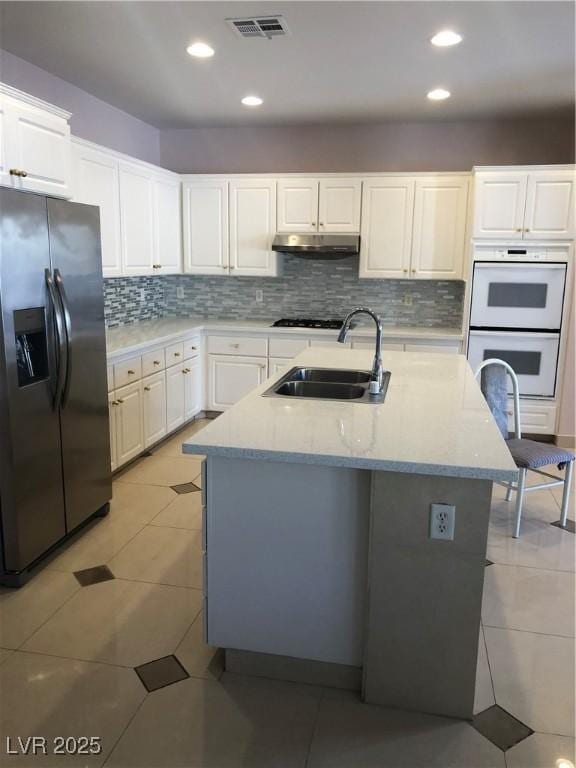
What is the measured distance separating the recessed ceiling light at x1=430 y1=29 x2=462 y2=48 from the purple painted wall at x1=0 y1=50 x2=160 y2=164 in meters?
2.39

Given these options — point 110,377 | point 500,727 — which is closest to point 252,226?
point 110,377

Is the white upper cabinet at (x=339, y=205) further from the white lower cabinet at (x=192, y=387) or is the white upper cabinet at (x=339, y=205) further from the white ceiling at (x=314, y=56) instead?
the white lower cabinet at (x=192, y=387)

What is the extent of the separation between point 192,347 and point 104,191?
147cm

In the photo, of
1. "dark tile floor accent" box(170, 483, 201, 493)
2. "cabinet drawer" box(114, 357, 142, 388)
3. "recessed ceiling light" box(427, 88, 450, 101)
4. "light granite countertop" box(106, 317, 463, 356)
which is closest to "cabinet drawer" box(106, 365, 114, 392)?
"cabinet drawer" box(114, 357, 142, 388)

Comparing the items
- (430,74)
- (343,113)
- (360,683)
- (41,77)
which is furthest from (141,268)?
(360,683)

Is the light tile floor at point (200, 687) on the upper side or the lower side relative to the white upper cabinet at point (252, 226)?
lower

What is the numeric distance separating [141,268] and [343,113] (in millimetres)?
2006

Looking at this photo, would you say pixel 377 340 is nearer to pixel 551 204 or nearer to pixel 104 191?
pixel 104 191

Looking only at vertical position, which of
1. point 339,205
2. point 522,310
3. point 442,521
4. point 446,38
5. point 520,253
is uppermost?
point 446,38

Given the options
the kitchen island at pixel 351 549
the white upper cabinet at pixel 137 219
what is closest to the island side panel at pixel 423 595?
the kitchen island at pixel 351 549

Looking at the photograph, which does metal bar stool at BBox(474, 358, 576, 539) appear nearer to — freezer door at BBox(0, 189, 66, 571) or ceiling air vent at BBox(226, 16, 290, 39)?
ceiling air vent at BBox(226, 16, 290, 39)

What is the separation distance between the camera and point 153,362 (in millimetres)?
4184

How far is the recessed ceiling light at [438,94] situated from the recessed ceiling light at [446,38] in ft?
2.73

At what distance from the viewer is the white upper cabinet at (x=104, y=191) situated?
3.62 m
